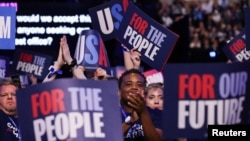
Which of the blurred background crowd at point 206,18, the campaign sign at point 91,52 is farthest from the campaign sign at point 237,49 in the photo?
the blurred background crowd at point 206,18

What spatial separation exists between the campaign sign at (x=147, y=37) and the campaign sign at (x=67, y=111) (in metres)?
2.47

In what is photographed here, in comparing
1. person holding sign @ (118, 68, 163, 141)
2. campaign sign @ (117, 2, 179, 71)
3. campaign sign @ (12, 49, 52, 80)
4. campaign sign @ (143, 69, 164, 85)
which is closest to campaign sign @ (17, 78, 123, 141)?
person holding sign @ (118, 68, 163, 141)

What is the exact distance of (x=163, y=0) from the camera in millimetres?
18594

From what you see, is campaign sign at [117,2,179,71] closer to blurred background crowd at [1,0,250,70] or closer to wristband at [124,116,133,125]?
wristband at [124,116,133,125]

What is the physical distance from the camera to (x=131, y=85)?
714 cm

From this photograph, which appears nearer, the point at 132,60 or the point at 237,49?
the point at 132,60

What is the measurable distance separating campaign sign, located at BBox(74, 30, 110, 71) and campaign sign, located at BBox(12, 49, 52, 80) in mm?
2299

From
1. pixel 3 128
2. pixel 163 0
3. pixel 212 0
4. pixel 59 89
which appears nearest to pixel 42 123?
pixel 59 89

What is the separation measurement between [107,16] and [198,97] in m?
3.27

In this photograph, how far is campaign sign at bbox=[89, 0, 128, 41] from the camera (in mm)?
9320

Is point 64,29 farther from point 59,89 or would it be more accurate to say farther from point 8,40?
point 59,89

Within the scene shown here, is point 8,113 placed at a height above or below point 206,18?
below

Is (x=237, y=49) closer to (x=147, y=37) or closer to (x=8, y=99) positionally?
(x=147, y=37)

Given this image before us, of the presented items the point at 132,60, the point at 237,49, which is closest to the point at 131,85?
the point at 132,60
